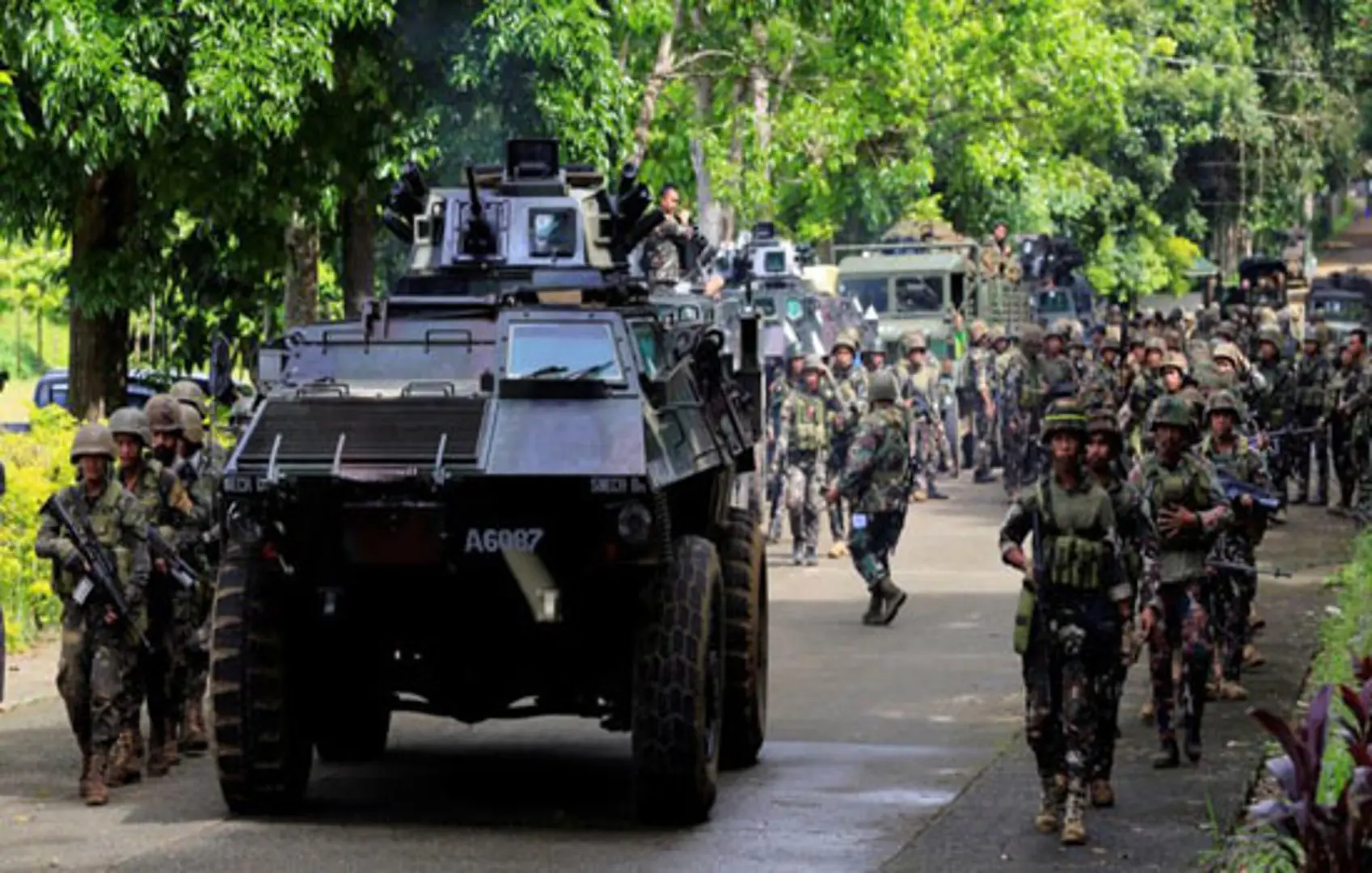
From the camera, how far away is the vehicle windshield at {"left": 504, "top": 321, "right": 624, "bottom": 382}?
1294 cm

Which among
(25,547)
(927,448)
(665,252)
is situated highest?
(665,252)

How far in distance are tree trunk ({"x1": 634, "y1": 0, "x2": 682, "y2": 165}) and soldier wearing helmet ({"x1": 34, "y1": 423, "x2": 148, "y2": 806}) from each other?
19.2 metres

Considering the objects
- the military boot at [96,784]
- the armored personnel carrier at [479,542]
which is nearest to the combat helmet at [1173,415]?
the armored personnel carrier at [479,542]

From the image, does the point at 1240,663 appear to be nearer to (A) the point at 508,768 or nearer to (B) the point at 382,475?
(A) the point at 508,768

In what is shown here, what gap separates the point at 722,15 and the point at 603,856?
78.9 feet

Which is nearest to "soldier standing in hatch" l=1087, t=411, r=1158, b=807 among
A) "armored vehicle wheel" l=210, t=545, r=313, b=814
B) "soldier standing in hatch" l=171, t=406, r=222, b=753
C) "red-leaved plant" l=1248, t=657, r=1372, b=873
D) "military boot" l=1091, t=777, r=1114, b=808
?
"military boot" l=1091, t=777, r=1114, b=808

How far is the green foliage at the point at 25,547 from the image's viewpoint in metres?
18.6

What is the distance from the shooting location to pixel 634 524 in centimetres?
1224

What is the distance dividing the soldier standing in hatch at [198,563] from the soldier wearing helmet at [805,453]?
9435 mm

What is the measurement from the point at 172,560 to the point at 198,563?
0.56 meters

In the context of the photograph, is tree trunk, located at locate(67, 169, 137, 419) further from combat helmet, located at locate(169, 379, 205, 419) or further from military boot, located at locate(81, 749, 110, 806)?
military boot, located at locate(81, 749, 110, 806)

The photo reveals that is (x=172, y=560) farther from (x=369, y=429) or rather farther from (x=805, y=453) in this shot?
(x=805, y=453)

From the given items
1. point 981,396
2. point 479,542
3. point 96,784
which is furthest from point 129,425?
point 981,396

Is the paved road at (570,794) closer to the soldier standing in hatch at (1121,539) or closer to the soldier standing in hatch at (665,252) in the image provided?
the soldier standing in hatch at (1121,539)
